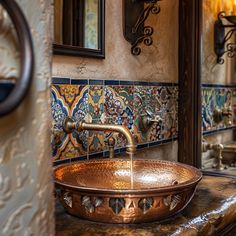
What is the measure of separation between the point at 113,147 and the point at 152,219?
0.48 m

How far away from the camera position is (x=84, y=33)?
121 cm

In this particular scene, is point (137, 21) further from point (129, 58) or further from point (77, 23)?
point (77, 23)

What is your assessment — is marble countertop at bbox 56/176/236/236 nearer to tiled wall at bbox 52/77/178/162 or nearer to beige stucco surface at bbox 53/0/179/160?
tiled wall at bbox 52/77/178/162

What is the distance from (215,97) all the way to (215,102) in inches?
1.0

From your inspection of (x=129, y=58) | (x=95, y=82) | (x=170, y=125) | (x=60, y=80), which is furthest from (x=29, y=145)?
(x=170, y=125)

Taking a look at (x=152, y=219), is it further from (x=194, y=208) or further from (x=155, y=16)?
(x=155, y=16)

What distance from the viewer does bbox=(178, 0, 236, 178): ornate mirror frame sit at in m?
1.69

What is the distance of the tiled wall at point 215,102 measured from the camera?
2.01 meters

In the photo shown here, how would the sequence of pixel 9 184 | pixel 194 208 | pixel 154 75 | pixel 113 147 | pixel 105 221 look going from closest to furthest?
pixel 9 184
pixel 105 221
pixel 194 208
pixel 113 147
pixel 154 75

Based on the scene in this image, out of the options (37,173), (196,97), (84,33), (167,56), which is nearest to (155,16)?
(167,56)

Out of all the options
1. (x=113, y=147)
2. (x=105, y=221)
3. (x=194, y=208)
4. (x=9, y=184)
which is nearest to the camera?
(x=9, y=184)

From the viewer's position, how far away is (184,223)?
822 millimetres

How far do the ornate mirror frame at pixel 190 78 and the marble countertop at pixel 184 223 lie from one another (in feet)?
2.12

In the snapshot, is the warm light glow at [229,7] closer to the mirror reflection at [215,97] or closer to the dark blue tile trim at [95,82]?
the mirror reflection at [215,97]
